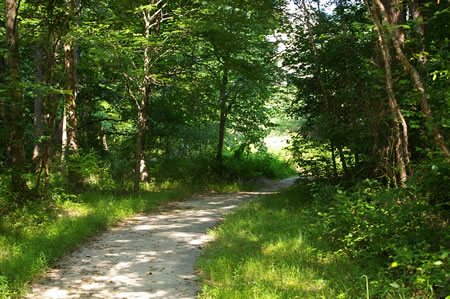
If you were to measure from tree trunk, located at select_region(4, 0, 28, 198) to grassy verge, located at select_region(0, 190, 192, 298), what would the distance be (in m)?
0.80

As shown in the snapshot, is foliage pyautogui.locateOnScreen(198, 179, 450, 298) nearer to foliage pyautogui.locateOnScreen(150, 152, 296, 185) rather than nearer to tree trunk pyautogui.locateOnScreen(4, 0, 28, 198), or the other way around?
tree trunk pyautogui.locateOnScreen(4, 0, 28, 198)

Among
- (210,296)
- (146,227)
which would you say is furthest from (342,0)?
(210,296)

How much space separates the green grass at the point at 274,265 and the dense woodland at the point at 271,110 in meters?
0.40

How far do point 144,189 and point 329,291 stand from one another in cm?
1058

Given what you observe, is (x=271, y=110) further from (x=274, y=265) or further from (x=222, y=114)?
(x=274, y=265)

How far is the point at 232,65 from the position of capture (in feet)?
54.3

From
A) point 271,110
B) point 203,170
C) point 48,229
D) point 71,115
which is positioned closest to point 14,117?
→ point 48,229

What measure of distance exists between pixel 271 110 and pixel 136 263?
646 inches

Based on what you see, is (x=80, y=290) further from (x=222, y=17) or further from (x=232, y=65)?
(x=232, y=65)

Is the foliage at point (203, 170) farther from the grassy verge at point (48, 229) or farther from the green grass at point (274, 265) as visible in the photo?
the green grass at point (274, 265)

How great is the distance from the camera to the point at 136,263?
6797 millimetres

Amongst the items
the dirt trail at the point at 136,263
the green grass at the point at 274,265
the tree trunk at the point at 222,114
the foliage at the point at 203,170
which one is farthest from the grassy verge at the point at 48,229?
the tree trunk at the point at 222,114

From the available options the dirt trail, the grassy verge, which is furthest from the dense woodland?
the dirt trail

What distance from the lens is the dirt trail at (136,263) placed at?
5.53 m
